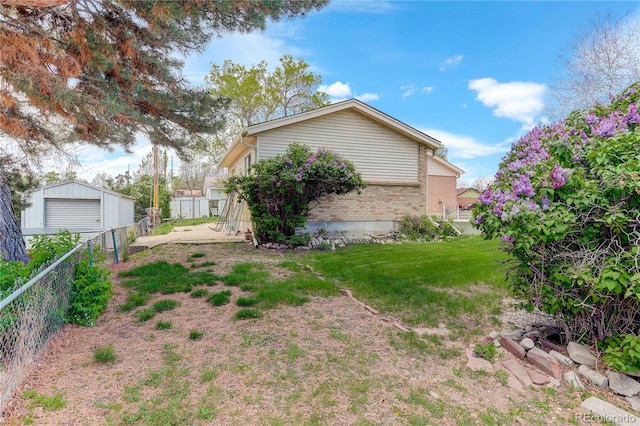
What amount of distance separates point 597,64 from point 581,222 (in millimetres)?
14960

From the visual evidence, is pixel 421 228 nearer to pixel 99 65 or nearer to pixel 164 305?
pixel 164 305

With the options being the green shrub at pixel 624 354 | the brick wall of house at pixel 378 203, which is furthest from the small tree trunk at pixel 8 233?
the brick wall of house at pixel 378 203

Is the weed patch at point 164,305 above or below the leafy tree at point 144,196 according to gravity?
below

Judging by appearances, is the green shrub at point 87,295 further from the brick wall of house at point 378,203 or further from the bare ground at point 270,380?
the brick wall of house at point 378,203

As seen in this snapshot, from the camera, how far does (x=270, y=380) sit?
106 inches

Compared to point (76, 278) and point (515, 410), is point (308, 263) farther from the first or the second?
point (515, 410)

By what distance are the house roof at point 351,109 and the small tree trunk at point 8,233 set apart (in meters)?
6.19

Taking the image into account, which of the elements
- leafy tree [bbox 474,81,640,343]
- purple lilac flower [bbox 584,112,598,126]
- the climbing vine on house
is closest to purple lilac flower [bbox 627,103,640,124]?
leafy tree [bbox 474,81,640,343]

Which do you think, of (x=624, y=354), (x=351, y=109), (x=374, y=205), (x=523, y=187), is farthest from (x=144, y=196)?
(x=624, y=354)

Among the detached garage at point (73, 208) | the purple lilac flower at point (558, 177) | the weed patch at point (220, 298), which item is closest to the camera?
the purple lilac flower at point (558, 177)

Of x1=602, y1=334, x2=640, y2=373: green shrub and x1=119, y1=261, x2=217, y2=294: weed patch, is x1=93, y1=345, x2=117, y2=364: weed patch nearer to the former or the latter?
x1=119, y1=261, x2=217, y2=294: weed patch

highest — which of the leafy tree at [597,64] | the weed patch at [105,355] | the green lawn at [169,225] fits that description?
the leafy tree at [597,64]

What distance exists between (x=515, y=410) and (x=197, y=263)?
20.0ft

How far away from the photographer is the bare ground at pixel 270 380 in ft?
7.48
